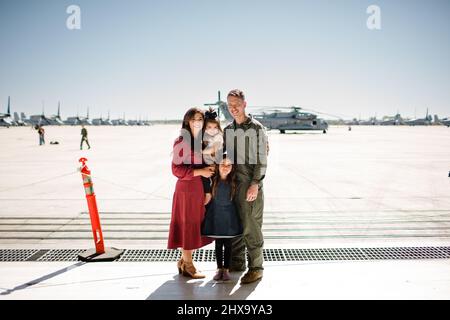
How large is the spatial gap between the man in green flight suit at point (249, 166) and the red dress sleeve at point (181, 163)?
0.43 meters

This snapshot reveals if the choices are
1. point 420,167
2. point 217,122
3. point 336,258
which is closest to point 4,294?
point 217,122

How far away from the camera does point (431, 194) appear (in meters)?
7.18

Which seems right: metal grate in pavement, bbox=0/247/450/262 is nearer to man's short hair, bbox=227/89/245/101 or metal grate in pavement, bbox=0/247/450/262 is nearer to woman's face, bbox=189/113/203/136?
woman's face, bbox=189/113/203/136

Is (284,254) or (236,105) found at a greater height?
(236,105)

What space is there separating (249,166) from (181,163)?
0.69 meters

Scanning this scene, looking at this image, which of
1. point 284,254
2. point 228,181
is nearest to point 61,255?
point 228,181

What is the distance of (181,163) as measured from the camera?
3309mm

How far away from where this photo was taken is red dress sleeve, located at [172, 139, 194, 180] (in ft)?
10.7

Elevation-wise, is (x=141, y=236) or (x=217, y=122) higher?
(x=217, y=122)

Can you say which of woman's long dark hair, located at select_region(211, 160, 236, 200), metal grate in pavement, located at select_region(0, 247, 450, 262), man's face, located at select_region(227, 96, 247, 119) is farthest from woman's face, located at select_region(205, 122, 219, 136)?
metal grate in pavement, located at select_region(0, 247, 450, 262)

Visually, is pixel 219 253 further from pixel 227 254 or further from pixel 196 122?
pixel 196 122

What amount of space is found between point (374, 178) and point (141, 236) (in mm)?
7021

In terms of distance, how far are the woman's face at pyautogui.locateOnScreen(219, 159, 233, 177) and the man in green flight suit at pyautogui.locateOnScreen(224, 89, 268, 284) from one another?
0.13 m
